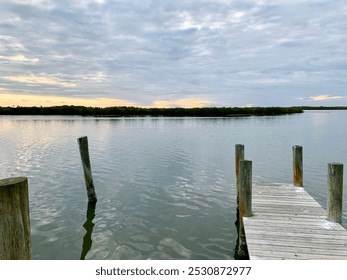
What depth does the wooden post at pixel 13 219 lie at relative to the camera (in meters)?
3.28

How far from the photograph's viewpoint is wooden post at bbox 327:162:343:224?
24.0 ft

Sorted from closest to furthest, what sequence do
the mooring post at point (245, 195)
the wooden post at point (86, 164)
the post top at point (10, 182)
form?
the post top at point (10, 182)
the mooring post at point (245, 195)
the wooden post at point (86, 164)

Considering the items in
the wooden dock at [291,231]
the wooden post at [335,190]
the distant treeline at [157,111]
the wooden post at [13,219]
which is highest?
the distant treeline at [157,111]

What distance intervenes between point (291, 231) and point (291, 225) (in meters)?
0.40

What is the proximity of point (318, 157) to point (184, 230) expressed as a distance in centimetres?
1625

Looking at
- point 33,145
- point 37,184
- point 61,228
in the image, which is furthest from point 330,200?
point 33,145

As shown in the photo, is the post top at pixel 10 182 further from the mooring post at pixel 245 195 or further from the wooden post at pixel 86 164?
the wooden post at pixel 86 164

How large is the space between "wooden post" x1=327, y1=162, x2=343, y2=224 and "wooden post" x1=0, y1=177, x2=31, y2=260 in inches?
275

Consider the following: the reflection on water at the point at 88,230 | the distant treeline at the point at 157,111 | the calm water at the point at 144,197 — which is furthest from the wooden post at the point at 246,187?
the distant treeline at the point at 157,111

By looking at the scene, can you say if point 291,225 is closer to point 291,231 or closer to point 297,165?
point 291,231

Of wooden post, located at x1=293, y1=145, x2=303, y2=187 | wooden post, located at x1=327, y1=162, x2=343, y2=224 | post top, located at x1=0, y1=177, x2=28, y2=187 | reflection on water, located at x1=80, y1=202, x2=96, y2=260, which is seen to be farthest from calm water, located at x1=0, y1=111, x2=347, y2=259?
post top, located at x1=0, y1=177, x2=28, y2=187

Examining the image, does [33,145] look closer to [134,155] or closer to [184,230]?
[134,155]

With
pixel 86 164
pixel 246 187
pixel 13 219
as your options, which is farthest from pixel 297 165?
pixel 13 219
